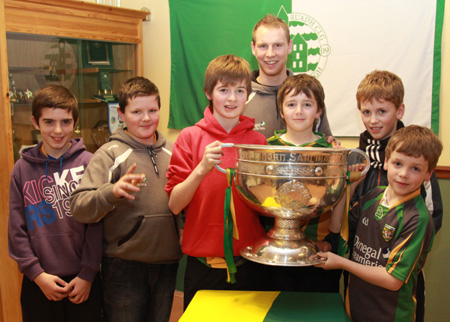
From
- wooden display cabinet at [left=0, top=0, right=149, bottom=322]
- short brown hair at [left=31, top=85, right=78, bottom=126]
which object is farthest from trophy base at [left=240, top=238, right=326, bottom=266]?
wooden display cabinet at [left=0, top=0, right=149, bottom=322]

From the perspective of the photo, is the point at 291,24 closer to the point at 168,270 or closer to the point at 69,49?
the point at 69,49

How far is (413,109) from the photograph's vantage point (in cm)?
234

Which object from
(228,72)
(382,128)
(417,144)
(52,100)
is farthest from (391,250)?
(52,100)

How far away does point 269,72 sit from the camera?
1.90 meters

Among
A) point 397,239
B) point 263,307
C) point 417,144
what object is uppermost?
point 417,144

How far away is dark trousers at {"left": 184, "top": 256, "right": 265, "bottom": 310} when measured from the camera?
153cm

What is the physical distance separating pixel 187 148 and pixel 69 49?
196cm

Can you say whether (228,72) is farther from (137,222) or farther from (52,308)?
(52,308)

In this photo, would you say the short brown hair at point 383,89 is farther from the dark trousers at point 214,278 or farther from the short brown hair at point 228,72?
the dark trousers at point 214,278

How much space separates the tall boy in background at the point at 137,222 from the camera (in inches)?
63.7

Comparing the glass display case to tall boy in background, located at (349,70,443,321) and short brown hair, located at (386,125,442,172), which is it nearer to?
tall boy in background, located at (349,70,443,321)

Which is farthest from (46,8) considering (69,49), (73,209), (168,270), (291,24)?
(168,270)

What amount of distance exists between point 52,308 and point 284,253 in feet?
3.33

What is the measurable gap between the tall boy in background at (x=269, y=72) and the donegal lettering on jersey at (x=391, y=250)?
57cm
